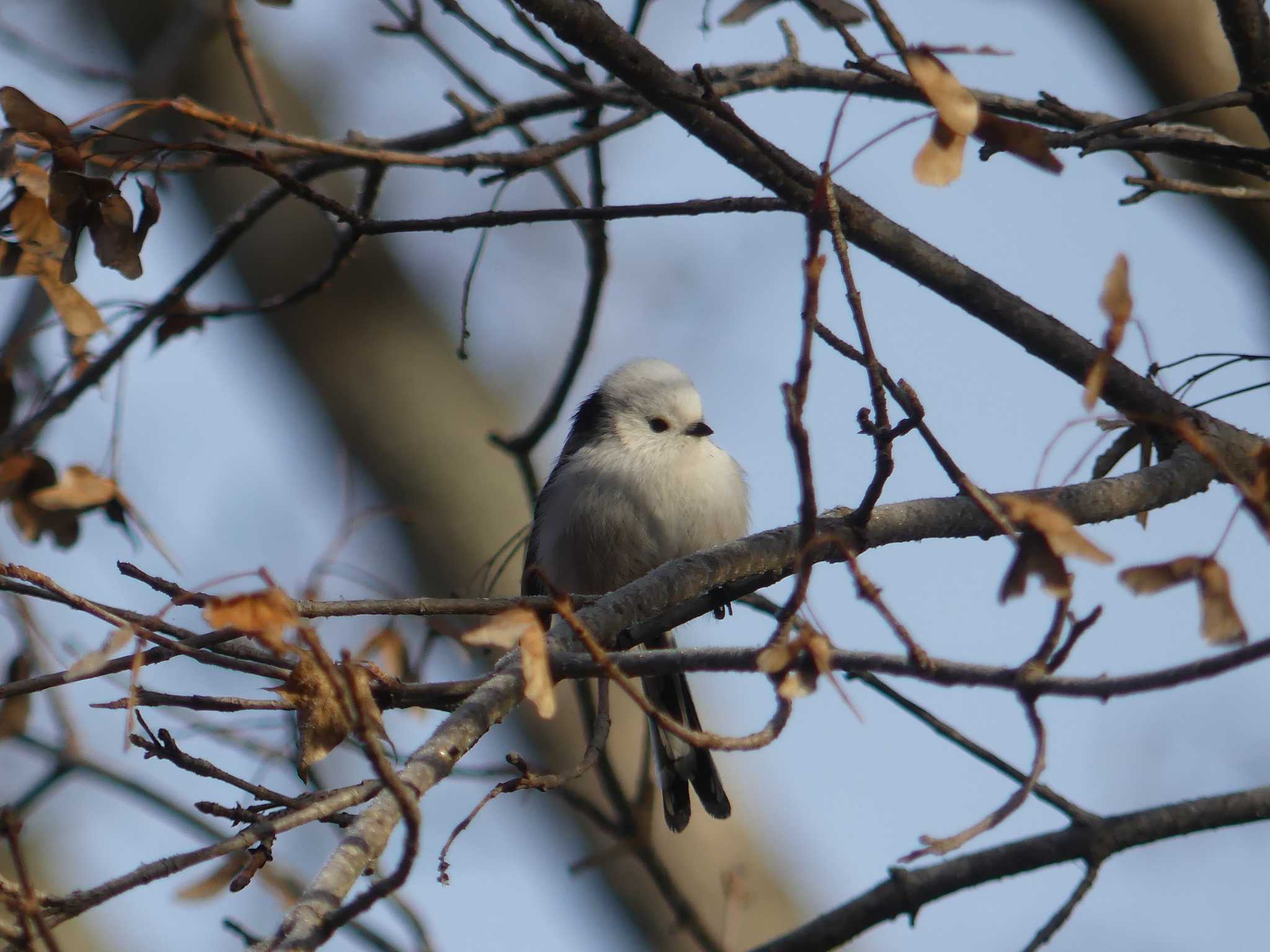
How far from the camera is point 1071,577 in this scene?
53.4 inches

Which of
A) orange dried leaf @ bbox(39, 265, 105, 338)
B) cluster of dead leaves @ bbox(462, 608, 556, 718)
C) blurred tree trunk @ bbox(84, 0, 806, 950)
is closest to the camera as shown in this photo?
cluster of dead leaves @ bbox(462, 608, 556, 718)

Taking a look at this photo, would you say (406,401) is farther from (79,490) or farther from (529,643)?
(529,643)

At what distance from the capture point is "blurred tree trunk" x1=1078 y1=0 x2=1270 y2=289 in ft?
10.5

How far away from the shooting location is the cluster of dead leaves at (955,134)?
4.74 ft

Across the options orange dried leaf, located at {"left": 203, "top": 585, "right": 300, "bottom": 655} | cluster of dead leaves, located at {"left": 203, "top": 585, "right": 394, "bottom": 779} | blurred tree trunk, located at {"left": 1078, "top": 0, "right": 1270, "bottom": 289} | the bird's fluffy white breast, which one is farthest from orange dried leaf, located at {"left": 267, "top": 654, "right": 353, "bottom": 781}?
blurred tree trunk, located at {"left": 1078, "top": 0, "right": 1270, "bottom": 289}

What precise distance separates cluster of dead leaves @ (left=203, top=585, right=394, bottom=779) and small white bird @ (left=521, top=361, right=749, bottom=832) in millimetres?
1912

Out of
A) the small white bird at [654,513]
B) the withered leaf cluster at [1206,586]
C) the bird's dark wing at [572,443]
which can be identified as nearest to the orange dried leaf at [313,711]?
the withered leaf cluster at [1206,586]

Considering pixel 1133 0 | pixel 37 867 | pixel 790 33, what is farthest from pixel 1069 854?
pixel 37 867

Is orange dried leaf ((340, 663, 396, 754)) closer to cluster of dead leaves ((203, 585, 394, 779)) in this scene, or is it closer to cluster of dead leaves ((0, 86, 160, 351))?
cluster of dead leaves ((203, 585, 394, 779))

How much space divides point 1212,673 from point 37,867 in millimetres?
7710

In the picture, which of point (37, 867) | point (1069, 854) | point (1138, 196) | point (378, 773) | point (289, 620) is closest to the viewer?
point (378, 773)

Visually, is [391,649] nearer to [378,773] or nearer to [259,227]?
[378,773]

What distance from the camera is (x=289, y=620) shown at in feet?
4.37

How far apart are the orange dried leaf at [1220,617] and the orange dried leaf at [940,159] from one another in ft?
1.79
